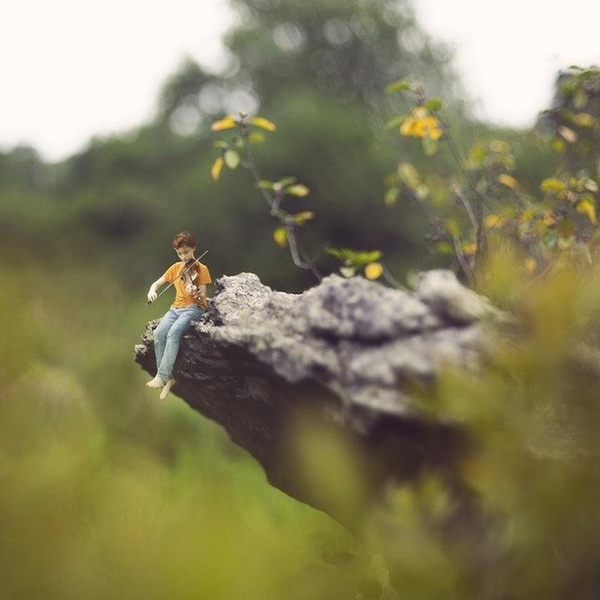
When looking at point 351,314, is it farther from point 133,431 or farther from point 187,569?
point 133,431

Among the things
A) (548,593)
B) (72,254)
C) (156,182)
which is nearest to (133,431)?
(72,254)

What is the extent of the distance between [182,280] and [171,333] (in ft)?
0.32

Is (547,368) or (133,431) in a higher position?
(547,368)

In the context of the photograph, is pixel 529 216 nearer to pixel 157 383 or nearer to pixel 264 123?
pixel 264 123

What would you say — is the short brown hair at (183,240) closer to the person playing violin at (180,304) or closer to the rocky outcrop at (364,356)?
the person playing violin at (180,304)

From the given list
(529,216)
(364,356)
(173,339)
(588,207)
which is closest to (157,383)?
(173,339)

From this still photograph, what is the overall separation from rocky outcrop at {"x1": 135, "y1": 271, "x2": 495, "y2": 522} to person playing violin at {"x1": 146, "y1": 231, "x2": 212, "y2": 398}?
0.04 metres

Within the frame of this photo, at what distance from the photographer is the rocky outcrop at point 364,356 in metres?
0.90

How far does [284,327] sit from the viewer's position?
1.09 m

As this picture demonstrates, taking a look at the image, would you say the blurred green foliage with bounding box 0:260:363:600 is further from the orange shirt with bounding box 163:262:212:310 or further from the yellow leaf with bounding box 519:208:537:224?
the yellow leaf with bounding box 519:208:537:224

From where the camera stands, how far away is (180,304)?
128 cm

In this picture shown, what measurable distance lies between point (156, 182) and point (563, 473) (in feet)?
21.7

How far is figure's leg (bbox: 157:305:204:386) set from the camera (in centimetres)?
126

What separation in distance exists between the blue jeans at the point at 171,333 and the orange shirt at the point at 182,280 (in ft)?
0.04
